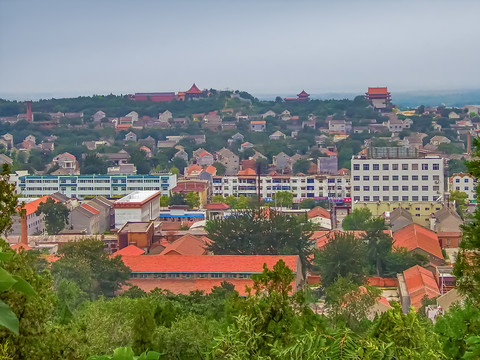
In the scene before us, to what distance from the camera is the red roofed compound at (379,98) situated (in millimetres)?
41341

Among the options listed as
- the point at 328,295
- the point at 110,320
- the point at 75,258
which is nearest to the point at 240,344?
the point at 110,320

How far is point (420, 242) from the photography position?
36.8 feet

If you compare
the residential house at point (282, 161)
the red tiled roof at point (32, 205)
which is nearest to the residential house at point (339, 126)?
the residential house at point (282, 161)

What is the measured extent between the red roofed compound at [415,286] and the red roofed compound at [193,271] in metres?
1.15

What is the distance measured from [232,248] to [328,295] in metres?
2.50

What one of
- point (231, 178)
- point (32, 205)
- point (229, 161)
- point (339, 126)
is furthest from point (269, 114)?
point (32, 205)

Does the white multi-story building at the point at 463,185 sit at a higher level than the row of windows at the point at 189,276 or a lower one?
lower

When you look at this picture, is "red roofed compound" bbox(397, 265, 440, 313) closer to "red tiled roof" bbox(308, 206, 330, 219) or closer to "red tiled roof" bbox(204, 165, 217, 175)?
"red tiled roof" bbox(308, 206, 330, 219)

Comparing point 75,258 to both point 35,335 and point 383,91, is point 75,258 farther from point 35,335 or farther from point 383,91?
point 383,91

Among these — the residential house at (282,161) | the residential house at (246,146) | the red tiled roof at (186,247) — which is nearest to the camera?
the red tiled roof at (186,247)

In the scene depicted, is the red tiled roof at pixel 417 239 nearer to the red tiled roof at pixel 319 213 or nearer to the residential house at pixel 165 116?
the red tiled roof at pixel 319 213

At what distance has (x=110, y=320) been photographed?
190 inches

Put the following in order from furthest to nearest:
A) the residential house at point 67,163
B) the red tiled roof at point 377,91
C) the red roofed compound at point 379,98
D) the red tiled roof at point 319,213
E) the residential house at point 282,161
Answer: the red tiled roof at point 377,91, the red roofed compound at point 379,98, the residential house at point 282,161, the residential house at point 67,163, the red tiled roof at point 319,213

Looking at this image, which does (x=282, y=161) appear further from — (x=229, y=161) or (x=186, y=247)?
(x=186, y=247)
